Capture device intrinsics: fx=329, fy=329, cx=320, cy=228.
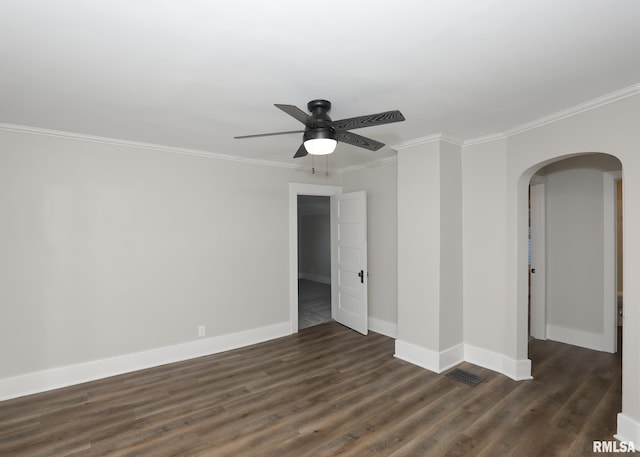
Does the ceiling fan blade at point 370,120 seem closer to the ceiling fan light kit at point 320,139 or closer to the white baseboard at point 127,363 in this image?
the ceiling fan light kit at point 320,139

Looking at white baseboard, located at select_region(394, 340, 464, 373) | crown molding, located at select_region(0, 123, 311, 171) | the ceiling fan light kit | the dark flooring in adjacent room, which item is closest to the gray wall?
crown molding, located at select_region(0, 123, 311, 171)

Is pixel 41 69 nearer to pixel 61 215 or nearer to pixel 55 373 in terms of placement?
pixel 61 215

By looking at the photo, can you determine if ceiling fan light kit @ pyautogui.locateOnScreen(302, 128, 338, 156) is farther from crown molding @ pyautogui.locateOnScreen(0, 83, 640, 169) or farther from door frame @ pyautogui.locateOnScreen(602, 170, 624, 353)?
door frame @ pyautogui.locateOnScreen(602, 170, 624, 353)

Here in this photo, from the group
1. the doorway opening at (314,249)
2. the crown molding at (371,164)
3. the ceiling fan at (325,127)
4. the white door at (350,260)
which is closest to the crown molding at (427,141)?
the crown molding at (371,164)

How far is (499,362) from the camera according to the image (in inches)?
144

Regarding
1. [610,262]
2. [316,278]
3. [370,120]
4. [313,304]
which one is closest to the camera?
[370,120]

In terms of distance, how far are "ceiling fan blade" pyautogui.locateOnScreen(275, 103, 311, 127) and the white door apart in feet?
9.14

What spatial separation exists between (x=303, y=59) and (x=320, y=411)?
2798 millimetres

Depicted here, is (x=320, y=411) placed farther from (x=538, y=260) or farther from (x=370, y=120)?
(x=538, y=260)

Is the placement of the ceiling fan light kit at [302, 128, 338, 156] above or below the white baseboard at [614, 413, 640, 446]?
above

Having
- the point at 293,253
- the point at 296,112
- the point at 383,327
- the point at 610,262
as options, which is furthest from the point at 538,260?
the point at 296,112

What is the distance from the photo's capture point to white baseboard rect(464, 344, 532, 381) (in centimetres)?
347

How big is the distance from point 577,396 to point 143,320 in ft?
15.1

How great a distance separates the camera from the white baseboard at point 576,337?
166 inches
